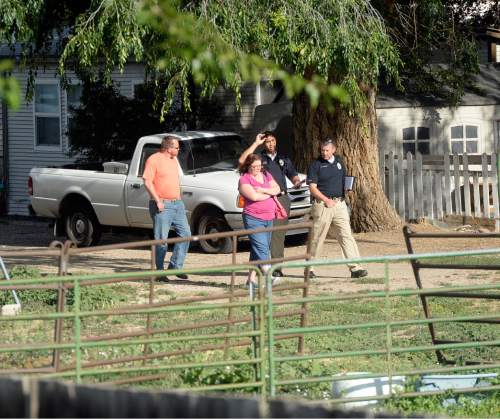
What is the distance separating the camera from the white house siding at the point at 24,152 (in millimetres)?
27984

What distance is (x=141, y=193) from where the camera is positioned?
1959 centimetres

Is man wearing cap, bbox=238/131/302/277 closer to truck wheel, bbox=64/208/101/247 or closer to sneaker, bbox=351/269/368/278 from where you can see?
sneaker, bbox=351/269/368/278

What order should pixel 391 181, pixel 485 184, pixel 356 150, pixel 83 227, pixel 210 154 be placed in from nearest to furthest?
pixel 210 154
pixel 83 227
pixel 485 184
pixel 356 150
pixel 391 181

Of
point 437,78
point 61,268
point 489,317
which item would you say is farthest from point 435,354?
point 437,78

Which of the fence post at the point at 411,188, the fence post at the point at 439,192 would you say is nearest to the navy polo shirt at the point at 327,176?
the fence post at the point at 439,192

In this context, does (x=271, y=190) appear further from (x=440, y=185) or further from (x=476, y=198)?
(x=440, y=185)

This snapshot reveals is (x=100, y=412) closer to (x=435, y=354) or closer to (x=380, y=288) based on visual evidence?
(x=435, y=354)

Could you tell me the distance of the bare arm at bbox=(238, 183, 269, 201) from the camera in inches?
561

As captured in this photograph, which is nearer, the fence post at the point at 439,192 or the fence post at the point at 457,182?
the fence post at the point at 457,182

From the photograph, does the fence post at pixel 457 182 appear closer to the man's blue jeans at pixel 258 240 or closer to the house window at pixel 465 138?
the house window at pixel 465 138

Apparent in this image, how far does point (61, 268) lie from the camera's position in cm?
895

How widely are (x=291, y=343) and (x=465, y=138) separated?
46.2 ft

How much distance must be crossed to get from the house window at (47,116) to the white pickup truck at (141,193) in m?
7.44

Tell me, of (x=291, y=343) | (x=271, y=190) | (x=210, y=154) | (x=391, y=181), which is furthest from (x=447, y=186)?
(x=291, y=343)
